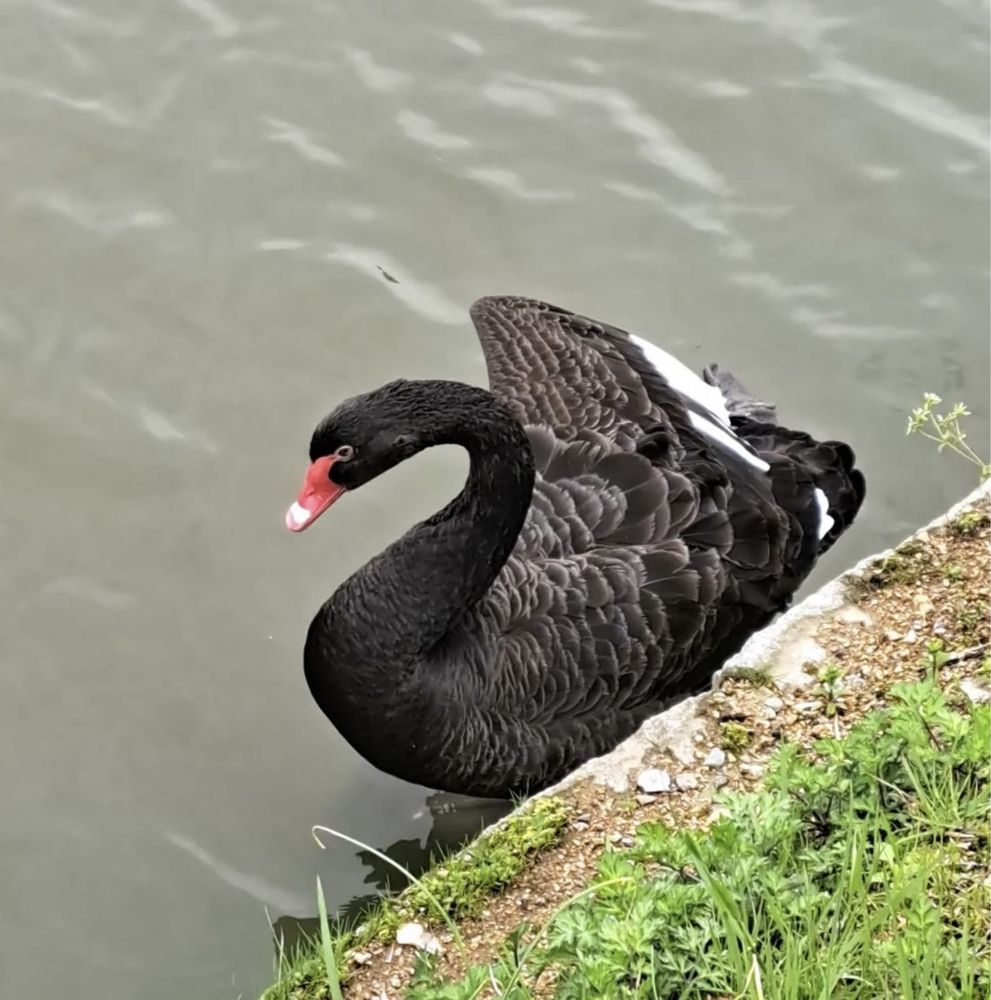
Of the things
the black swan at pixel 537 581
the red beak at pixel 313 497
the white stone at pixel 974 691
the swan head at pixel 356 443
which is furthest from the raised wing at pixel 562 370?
the white stone at pixel 974 691

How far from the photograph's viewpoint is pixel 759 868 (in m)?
2.70

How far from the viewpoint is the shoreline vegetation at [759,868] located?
2533mm

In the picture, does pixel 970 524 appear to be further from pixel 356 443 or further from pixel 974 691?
pixel 356 443

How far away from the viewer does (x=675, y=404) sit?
4.82 metres

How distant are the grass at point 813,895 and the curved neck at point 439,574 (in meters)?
1.36

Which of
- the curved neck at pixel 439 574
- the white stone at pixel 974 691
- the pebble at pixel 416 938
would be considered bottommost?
the pebble at pixel 416 938

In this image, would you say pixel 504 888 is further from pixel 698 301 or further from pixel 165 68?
pixel 165 68

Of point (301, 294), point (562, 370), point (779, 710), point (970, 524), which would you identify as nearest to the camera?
point (779, 710)

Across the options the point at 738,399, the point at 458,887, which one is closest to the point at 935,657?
the point at 458,887

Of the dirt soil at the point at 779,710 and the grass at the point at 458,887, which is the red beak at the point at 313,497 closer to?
the grass at the point at 458,887

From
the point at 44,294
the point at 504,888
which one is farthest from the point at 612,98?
the point at 504,888

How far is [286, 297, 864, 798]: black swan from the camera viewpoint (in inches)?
164

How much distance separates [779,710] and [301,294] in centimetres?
309

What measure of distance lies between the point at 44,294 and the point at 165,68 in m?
1.36
